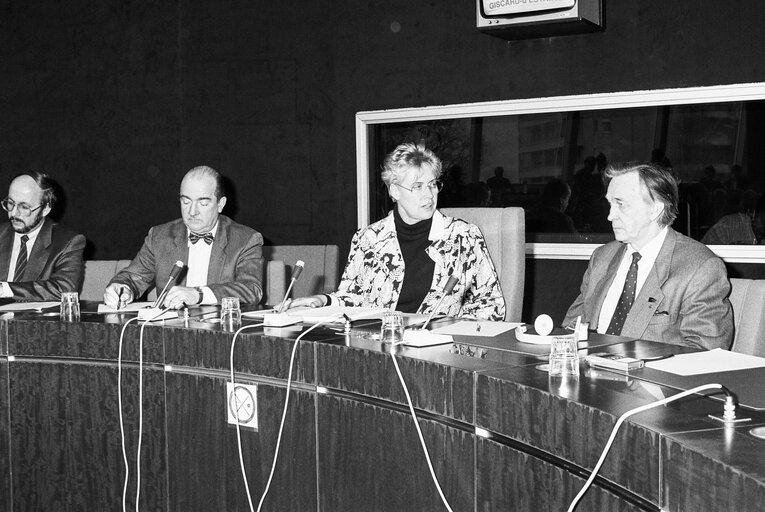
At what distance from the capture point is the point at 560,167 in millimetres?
4055

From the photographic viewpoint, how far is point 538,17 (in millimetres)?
3633

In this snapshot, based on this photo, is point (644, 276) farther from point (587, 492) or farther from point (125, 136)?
point (125, 136)

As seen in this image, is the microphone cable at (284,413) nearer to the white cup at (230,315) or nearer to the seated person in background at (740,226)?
the white cup at (230,315)

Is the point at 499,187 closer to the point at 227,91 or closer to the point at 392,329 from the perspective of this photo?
the point at 227,91

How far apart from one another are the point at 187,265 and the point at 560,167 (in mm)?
1676

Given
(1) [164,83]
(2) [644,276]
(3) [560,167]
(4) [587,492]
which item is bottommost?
(4) [587,492]

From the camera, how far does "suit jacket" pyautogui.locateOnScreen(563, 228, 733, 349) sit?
236cm

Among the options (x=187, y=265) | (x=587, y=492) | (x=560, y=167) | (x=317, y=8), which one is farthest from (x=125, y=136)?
(x=587, y=492)

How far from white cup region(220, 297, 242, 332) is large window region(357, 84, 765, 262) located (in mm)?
1873

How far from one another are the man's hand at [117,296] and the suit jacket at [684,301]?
5.03 feet

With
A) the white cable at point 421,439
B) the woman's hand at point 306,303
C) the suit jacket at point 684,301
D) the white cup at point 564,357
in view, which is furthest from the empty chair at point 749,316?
the woman's hand at point 306,303

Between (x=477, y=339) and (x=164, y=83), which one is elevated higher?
(x=164, y=83)

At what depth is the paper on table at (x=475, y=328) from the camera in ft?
7.23

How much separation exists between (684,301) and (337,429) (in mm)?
974
